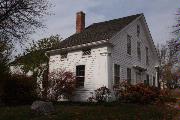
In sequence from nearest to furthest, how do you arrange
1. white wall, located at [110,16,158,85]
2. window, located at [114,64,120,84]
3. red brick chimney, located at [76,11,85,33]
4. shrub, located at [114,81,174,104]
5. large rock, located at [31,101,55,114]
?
large rock, located at [31,101,55,114] → shrub, located at [114,81,174,104] → window, located at [114,64,120,84] → white wall, located at [110,16,158,85] → red brick chimney, located at [76,11,85,33]

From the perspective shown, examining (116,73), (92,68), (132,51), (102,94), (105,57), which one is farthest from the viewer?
(132,51)

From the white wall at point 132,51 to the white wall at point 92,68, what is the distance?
3.53 feet

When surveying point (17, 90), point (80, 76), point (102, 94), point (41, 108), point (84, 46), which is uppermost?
point (84, 46)

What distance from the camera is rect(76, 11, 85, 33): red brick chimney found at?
25.1m

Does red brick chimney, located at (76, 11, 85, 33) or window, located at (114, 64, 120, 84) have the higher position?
red brick chimney, located at (76, 11, 85, 33)

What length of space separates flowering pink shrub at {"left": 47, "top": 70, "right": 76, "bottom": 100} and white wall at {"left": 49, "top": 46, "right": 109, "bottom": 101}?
1170 millimetres

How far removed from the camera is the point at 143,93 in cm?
1605

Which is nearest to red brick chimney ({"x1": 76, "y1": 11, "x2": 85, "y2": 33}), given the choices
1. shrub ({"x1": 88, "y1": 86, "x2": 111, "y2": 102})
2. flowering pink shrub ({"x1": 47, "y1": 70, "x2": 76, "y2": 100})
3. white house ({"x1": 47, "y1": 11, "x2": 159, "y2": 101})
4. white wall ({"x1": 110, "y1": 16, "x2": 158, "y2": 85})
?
white house ({"x1": 47, "y1": 11, "x2": 159, "y2": 101})

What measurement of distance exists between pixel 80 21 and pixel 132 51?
6.72 meters

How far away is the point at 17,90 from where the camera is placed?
15.3 metres

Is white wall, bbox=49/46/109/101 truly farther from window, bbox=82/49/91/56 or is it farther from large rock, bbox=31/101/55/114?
large rock, bbox=31/101/55/114

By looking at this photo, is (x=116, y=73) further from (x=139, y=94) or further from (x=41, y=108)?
(x=41, y=108)

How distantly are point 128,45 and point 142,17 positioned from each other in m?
4.58

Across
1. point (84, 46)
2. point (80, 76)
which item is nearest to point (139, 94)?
point (80, 76)
